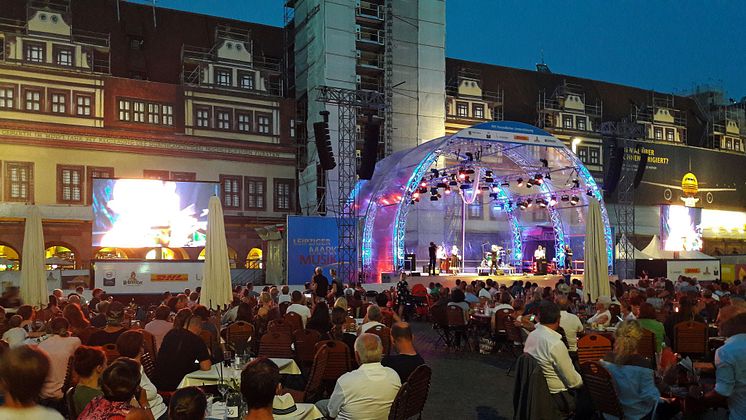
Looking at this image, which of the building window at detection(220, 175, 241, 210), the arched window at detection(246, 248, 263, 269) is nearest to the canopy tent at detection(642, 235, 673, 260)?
the arched window at detection(246, 248, 263, 269)

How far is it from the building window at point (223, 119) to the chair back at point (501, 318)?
22468mm

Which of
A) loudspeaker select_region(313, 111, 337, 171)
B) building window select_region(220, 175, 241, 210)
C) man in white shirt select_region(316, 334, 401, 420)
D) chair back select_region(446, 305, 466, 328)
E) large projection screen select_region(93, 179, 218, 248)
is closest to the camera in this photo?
man in white shirt select_region(316, 334, 401, 420)

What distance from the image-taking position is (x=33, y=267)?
13109 millimetres

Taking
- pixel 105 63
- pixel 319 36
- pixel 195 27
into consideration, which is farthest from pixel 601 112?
pixel 105 63

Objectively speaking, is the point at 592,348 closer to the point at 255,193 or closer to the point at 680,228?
the point at 255,193

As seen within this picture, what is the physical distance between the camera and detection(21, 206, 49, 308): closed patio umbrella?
42.7ft

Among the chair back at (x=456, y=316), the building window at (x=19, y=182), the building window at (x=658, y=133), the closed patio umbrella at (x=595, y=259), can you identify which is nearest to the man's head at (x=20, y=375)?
the chair back at (x=456, y=316)

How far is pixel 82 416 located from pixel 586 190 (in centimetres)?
2788

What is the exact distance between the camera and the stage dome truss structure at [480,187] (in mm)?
26281

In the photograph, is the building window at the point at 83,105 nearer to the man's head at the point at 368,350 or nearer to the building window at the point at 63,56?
the building window at the point at 63,56

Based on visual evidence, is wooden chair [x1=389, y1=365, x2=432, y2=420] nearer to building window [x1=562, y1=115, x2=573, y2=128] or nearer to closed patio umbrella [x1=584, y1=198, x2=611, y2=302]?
closed patio umbrella [x1=584, y1=198, x2=611, y2=302]

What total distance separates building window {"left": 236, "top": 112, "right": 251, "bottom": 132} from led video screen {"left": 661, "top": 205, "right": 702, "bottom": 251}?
2419cm

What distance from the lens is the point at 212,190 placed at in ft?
94.2

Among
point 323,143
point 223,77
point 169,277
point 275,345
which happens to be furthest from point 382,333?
point 223,77
